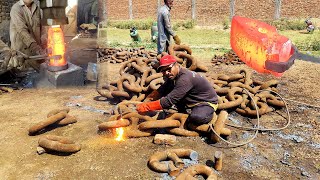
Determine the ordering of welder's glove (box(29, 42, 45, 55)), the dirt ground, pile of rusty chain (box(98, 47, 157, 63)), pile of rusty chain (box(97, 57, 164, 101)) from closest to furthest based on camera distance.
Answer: the dirt ground → pile of rusty chain (box(97, 57, 164, 101)) → welder's glove (box(29, 42, 45, 55)) → pile of rusty chain (box(98, 47, 157, 63))

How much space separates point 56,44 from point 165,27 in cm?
314

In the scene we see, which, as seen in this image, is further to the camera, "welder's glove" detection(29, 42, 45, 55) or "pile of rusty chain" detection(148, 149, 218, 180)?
"welder's glove" detection(29, 42, 45, 55)

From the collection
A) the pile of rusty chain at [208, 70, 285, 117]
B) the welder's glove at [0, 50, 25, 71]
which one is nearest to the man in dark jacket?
the pile of rusty chain at [208, 70, 285, 117]

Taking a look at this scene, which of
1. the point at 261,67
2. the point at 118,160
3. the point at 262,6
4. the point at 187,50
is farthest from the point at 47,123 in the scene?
the point at 262,6

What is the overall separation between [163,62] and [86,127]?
200 centimetres

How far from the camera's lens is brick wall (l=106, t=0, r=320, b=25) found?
24492 millimetres

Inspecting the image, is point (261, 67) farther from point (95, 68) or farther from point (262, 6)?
point (262, 6)

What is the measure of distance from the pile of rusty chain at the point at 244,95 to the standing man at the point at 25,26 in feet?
20.2

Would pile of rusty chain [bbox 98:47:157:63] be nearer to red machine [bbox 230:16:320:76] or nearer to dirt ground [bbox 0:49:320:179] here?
red machine [bbox 230:16:320:76]

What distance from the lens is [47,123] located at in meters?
4.99

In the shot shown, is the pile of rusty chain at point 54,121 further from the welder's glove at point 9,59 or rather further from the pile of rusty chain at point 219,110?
the welder's glove at point 9,59

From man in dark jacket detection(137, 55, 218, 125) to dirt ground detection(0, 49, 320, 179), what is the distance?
472 mm

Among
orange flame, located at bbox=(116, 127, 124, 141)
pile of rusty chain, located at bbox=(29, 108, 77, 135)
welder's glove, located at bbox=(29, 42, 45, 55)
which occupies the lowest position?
orange flame, located at bbox=(116, 127, 124, 141)

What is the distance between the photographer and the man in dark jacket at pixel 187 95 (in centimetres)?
469
